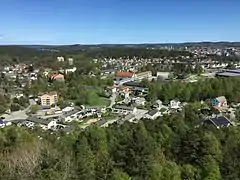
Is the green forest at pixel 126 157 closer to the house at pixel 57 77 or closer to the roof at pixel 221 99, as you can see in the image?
the roof at pixel 221 99

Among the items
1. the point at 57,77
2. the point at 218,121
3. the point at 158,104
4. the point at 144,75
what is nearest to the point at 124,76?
the point at 144,75

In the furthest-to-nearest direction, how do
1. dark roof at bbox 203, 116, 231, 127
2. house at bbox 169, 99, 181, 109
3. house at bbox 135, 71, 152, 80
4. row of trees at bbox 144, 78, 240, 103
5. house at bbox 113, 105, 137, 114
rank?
house at bbox 135, 71, 152, 80 → row of trees at bbox 144, 78, 240, 103 → house at bbox 169, 99, 181, 109 → house at bbox 113, 105, 137, 114 → dark roof at bbox 203, 116, 231, 127

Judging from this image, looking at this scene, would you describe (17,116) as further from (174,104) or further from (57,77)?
(57,77)

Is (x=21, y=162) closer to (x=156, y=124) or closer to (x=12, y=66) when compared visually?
(x=156, y=124)

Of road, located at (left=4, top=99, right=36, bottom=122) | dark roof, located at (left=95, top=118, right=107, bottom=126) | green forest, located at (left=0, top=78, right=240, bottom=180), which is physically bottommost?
road, located at (left=4, top=99, right=36, bottom=122)

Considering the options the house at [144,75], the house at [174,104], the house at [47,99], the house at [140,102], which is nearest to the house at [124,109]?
the house at [140,102]

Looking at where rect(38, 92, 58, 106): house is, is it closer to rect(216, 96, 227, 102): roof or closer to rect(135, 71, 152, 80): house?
rect(216, 96, 227, 102): roof

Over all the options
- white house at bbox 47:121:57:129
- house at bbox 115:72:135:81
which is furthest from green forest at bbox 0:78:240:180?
house at bbox 115:72:135:81

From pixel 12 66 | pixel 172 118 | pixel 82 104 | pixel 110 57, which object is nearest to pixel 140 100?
pixel 82 104
